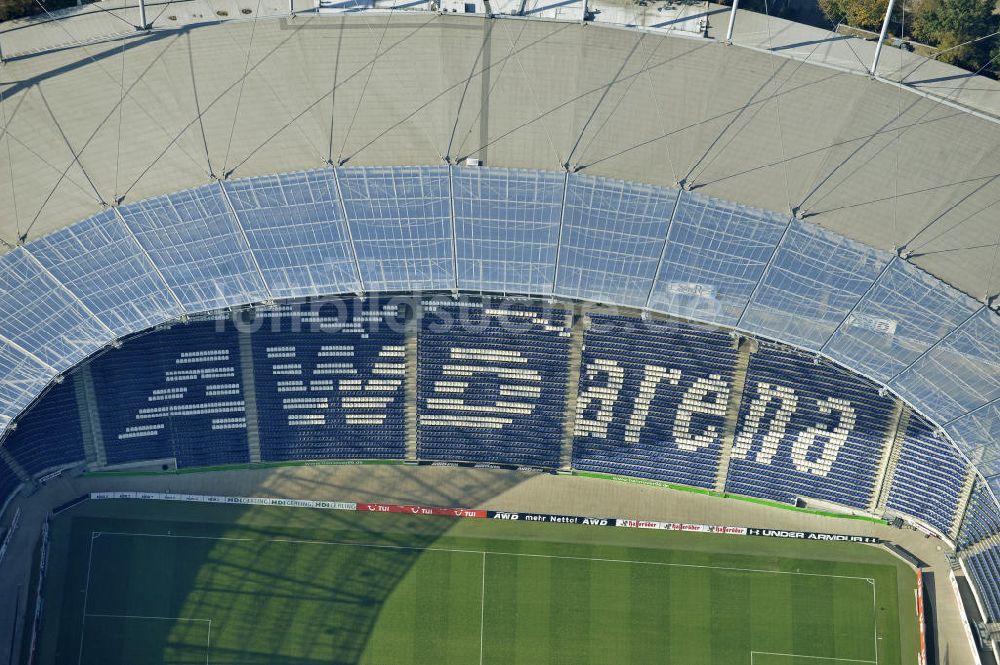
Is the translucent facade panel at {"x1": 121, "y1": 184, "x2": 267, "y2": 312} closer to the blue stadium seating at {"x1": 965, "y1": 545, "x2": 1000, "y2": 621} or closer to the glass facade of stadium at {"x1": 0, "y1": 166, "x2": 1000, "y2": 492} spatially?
the glass facade of stadium at {"x1": 0, "y1": 166, "x2": 1000, "y2": 492}

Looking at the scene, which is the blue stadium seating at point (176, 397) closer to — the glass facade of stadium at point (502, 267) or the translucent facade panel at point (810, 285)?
the glass facade of stadium at point (502, 267)

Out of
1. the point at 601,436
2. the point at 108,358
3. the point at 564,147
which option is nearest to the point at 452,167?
the point at 564,147

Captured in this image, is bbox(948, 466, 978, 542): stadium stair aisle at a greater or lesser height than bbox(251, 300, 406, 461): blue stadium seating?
lesser

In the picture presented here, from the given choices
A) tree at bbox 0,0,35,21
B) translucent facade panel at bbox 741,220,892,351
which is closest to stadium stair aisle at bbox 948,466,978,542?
translucent facade panel at bbox 741,220,892,351

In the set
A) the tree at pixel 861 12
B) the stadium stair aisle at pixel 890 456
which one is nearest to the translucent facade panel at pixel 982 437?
the stadium stair aisle at pixel 890 456

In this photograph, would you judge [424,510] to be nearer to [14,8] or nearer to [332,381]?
[332,381]

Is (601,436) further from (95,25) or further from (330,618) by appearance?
(95,25)

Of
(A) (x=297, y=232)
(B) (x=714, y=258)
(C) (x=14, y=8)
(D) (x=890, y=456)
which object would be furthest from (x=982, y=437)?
(C) (x=14, y=8)
